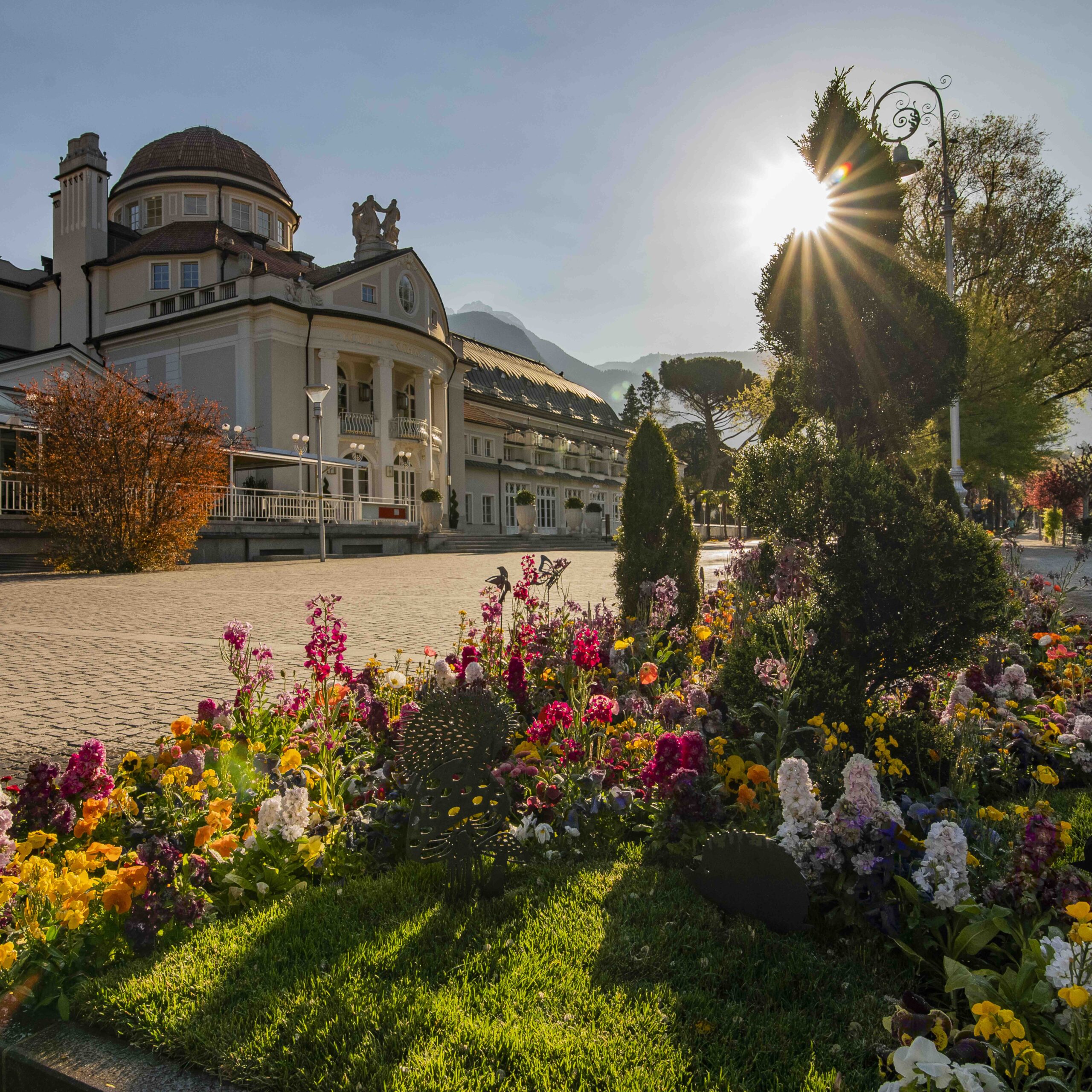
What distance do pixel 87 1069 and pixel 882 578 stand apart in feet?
11.3

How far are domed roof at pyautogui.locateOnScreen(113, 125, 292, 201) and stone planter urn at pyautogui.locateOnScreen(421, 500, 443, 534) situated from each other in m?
21.0

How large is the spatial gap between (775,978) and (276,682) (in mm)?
4094

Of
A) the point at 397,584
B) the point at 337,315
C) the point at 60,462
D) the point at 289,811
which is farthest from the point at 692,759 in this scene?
the point at 337,315

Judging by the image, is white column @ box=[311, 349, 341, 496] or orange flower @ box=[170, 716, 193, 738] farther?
white column @ box=[311, 349, 341, 496]

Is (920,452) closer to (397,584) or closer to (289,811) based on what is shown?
(397,584)

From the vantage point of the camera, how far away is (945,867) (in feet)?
7.08

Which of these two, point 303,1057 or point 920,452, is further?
point 920,452

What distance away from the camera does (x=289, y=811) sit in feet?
8.87

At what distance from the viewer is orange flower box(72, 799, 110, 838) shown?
2.72 meters

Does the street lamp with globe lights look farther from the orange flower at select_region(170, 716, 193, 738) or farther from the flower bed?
the orange flower at select_region(170, 716, 193, 738)

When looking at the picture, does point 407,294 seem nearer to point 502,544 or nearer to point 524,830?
point 502,544

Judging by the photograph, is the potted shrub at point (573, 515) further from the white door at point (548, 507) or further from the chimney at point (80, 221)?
→ the chimney at point (80, 221)

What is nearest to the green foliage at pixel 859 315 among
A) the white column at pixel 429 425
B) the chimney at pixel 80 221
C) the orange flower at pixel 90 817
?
the orange flower at pixel 90 817

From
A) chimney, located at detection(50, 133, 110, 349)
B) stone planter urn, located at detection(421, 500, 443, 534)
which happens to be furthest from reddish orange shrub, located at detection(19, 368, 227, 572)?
chimney, located at detection(50, 133, 110, 349)
